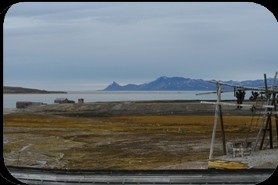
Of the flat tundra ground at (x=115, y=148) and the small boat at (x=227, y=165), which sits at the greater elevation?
the small boat at (x=227, y=165)

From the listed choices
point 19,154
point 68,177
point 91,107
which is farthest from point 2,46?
point 91,107

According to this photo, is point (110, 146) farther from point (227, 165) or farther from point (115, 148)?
point (227, 165)

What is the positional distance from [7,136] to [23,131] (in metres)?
2.17

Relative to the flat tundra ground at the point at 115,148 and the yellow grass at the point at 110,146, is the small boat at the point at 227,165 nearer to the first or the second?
the flat tundra ground at the point at 115,148

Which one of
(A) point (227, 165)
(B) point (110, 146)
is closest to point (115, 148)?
(B) point (110, 146)

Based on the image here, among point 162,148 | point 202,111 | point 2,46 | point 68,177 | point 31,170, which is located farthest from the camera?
point 202,111

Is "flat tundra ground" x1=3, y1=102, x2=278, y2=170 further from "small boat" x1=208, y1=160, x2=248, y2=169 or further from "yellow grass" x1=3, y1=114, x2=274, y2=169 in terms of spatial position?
"small boat" x1=208, y1=160, x2=248, y2=169

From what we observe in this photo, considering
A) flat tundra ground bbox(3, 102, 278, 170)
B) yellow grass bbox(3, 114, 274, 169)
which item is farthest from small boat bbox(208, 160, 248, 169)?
yellow grass bbox(3, 114, 274, 169)

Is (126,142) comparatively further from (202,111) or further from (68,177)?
(202,111)

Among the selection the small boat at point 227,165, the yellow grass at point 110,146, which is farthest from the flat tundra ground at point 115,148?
the small boat at point 227,165

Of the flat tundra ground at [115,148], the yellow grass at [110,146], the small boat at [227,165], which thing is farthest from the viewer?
the yellow grass at [110,146]

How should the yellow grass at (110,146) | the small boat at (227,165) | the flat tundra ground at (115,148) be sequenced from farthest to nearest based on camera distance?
the yellow grass at (110,146) → the flat tundra ground at (115,148) → the small boat at (227,165)

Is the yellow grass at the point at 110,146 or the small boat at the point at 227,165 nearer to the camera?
the small boat at the point at 227,165

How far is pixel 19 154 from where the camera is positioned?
39.8 ft
